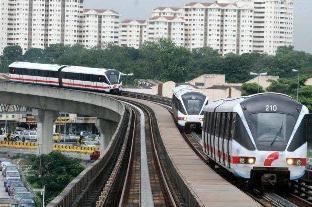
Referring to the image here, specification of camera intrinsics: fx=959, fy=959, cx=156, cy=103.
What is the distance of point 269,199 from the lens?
27828 millimetres

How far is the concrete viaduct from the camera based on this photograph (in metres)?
86.2

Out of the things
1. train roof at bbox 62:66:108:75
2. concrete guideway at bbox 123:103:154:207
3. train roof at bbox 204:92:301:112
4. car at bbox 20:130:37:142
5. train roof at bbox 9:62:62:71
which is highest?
train roof at bbox 9:62:62:71

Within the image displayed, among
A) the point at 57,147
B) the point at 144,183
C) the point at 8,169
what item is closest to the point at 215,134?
the point at 144,183

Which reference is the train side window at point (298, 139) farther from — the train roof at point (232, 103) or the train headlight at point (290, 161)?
the train roof at point (232, 103)

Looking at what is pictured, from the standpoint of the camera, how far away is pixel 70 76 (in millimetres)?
106125

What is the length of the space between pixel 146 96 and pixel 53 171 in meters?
16.3

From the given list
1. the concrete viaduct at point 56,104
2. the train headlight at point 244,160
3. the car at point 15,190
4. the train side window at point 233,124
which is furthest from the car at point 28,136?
the train headlight at point 244,160

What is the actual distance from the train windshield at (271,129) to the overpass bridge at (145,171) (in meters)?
1.61

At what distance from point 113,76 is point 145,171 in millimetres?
60316

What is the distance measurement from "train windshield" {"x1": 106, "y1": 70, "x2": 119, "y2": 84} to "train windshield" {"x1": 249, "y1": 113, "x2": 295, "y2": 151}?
2782 inches

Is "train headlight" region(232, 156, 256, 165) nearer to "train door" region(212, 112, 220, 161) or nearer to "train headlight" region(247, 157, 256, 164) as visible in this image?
"train headlight" region(247, 157, 256, 164)

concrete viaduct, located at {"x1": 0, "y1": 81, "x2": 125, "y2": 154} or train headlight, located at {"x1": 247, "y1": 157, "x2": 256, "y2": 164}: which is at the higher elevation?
concrete viaduct, located at {"x1": 0, "y1": 81, "x2": 125, "y2": 154}

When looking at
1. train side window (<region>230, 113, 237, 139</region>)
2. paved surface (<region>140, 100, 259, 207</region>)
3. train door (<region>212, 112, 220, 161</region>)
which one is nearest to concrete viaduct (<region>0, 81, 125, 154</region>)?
paved surface (<region>140, 100, 259, 207</region>)

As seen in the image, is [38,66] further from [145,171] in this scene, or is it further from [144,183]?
[144,183]
